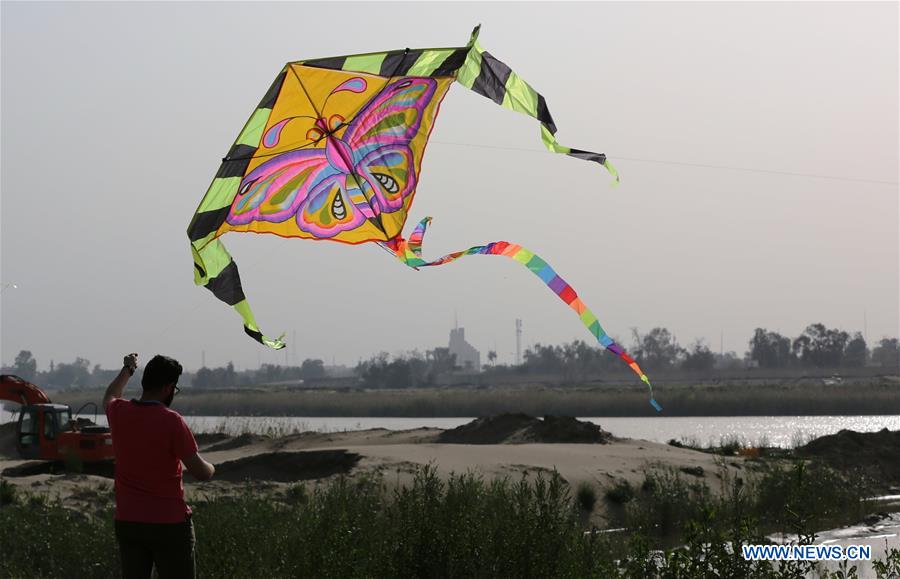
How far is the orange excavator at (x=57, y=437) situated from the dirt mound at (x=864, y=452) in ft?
52.8

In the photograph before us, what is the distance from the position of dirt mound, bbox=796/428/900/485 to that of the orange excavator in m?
16.1

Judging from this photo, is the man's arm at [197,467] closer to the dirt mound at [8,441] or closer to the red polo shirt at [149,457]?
the red polo shirt at [149,457]

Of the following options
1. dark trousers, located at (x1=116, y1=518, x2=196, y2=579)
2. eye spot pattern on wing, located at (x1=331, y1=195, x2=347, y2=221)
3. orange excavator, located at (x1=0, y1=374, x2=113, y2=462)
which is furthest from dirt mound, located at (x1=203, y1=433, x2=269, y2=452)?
dark trousers, located at (x1=116, y1=518, x2=196, y2=579)

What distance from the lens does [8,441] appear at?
136ft

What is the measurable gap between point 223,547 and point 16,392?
19.7 metres

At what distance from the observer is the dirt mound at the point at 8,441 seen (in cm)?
3819

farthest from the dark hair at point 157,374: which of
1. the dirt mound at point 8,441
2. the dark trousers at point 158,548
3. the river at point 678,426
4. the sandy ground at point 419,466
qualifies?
the dirt mound at point 8,441

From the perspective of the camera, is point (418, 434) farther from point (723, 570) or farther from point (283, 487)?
point (723, 570)

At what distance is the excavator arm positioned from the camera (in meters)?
29.4

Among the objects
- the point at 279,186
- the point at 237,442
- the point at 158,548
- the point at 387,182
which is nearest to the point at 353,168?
the point at 387,182

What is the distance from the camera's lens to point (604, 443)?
32.2 m

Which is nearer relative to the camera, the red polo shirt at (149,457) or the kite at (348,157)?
the red polo shirt at (149,457)

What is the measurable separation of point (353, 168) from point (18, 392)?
65.0 feet

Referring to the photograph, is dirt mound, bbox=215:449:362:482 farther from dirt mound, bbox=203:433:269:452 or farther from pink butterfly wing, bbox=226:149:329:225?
pink butterfly wing, bbox=226:149:329:225
